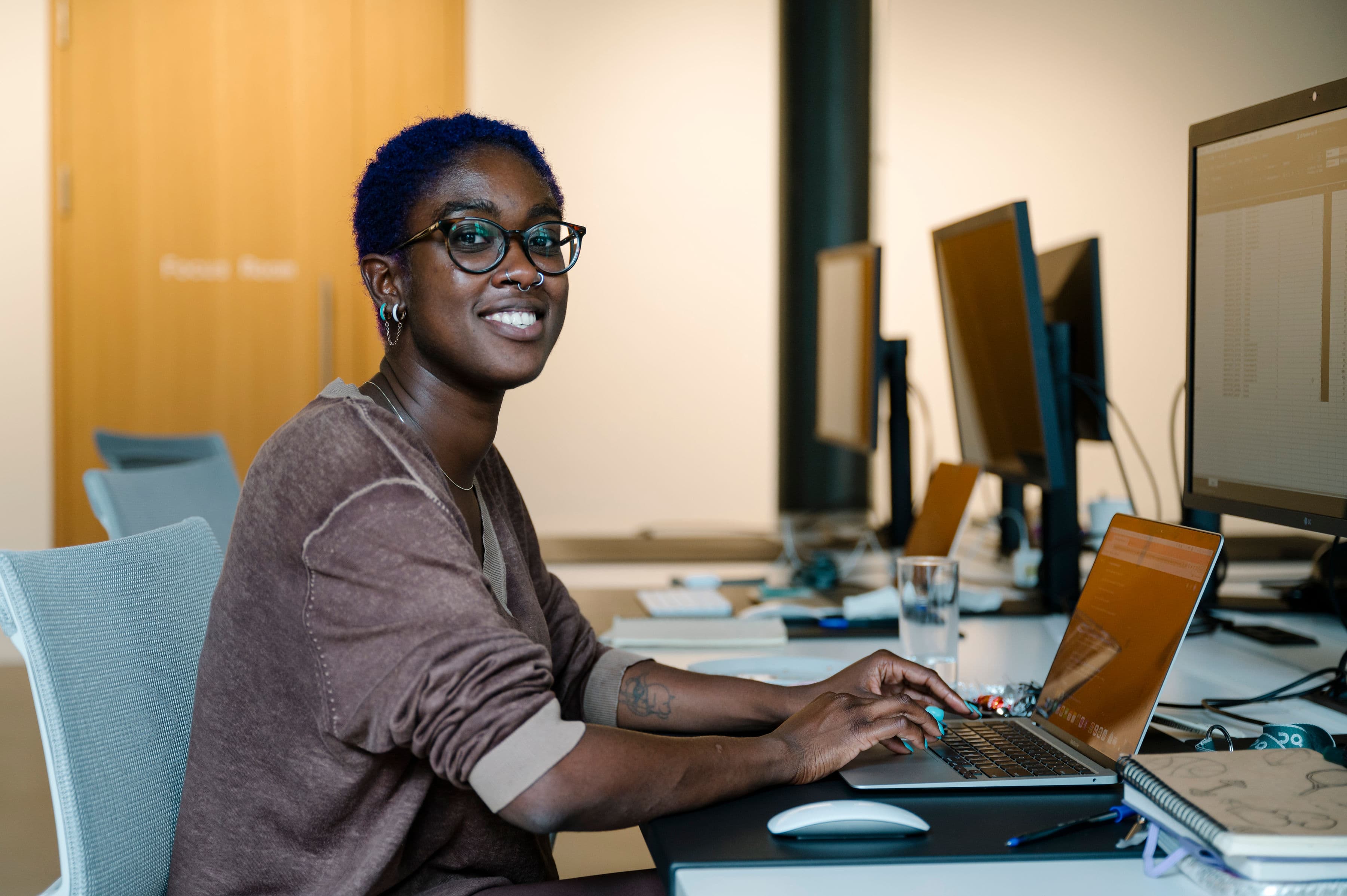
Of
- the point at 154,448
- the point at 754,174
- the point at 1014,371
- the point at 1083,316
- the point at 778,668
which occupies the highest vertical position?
the point at 754,174

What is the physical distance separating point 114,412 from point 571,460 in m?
1.67

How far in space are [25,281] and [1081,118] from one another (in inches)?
155

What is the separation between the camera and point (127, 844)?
1.00m

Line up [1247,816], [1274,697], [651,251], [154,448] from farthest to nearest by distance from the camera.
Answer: [651,251] → [154,448] → [1274,697] → [1247,816]

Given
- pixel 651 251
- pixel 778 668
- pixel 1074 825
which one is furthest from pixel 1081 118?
pixel 1074 825

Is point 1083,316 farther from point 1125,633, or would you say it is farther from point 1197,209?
point 1125,633

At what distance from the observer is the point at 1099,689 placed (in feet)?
3.66

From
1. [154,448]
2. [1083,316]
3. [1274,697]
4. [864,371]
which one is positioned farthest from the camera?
[154,448]

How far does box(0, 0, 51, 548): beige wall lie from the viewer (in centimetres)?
400

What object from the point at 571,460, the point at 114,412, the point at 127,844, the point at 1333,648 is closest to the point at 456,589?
the point at 127,844

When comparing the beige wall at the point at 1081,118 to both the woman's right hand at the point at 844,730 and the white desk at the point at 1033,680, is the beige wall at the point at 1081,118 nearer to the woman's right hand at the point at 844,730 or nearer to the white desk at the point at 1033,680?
the white desk at the point at 1033,680

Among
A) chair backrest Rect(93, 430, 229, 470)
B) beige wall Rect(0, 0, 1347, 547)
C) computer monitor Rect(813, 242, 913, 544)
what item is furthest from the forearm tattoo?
beige wall Rect(0, 0, 1347, 547)

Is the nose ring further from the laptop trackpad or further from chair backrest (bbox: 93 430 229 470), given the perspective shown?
chair backrest (bbox: 93 430 229 470)

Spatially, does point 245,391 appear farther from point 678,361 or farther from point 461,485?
point 461,485
